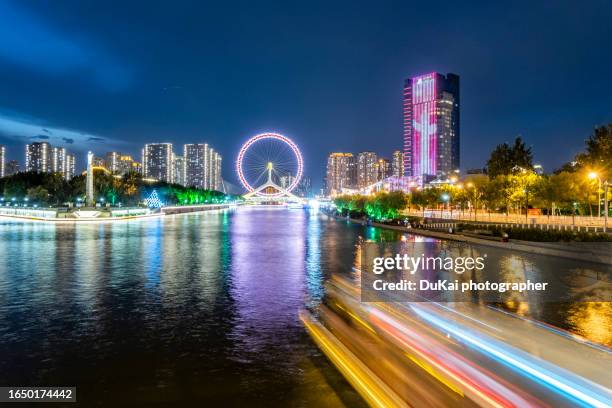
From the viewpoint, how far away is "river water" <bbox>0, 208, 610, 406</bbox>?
261 inches

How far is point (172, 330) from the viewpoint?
31.7 ft

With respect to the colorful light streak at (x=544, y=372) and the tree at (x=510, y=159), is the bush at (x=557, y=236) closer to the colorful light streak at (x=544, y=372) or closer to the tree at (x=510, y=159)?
Answer: the colorful light streak at (x=544, y=372)

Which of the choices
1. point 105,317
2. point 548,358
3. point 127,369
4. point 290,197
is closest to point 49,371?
point 127,369

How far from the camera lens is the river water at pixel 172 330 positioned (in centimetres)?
664

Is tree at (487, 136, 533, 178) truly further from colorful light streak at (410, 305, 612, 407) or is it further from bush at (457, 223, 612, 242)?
colorful light streak at (410, 305, 612, 407)

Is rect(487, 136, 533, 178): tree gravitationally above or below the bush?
above

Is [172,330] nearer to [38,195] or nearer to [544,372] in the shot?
[544,372]

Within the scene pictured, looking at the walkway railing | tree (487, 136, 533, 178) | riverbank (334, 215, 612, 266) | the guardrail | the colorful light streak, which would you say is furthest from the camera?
tree (487, 136, 533, 178)

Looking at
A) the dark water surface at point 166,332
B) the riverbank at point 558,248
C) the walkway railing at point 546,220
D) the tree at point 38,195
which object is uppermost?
the tree at point 38,195

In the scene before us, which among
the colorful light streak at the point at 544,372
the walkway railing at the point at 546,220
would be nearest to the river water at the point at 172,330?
the colorful light streak at the point at 544,372

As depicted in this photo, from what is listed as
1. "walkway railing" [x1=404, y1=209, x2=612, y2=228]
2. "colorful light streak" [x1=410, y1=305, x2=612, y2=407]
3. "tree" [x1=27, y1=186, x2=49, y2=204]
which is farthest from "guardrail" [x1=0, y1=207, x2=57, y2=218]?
"colorful light streak" [x1=410, y1=305, x2=612, y2=407]

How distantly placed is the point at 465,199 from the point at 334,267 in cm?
6174

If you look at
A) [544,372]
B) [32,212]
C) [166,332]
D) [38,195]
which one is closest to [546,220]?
[166,332]

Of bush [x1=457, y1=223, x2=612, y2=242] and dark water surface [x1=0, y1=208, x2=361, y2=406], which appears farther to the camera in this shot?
bush [x1=457, y1=223, x2=612, y2=242]
